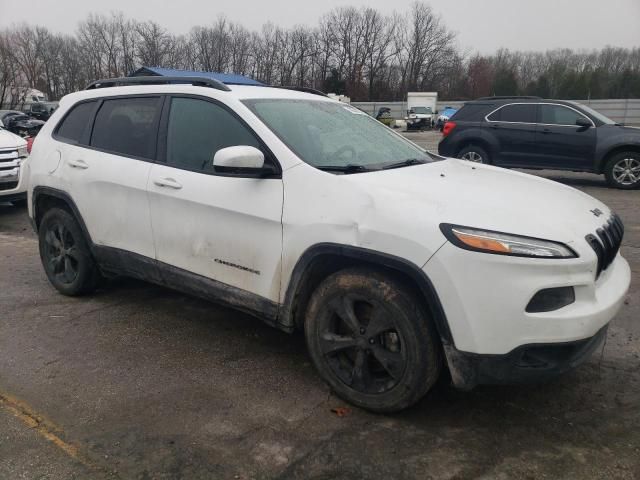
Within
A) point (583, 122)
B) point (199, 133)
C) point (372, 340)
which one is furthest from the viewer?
point (583, 122)

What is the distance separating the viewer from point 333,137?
3.42m

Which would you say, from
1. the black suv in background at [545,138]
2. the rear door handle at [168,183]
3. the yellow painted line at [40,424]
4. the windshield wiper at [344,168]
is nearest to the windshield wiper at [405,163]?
the windshield wiper at [344,168]

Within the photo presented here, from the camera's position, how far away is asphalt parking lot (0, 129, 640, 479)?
246cm

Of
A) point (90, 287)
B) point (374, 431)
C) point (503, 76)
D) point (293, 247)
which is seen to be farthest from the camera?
point (503, 76)

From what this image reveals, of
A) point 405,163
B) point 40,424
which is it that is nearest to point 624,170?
point 405,163

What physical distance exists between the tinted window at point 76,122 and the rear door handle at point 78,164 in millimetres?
205

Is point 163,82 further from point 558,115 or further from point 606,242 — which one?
point 558,115

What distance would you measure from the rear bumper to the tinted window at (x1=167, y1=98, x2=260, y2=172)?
171 cm

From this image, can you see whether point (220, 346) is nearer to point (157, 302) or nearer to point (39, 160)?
point (157, 302)

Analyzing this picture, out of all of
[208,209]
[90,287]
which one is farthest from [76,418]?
[90,287]

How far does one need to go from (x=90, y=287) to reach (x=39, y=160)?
1151mm

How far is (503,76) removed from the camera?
6197cm

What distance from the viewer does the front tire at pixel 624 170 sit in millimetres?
9852

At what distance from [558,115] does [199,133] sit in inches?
343
